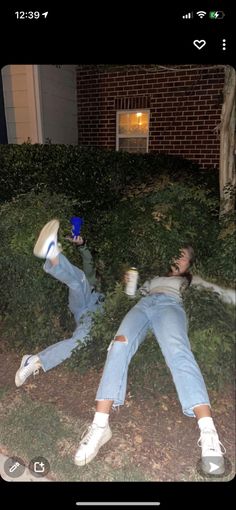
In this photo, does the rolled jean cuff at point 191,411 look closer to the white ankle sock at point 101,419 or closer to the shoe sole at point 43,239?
the white ankle sock at point 101,419

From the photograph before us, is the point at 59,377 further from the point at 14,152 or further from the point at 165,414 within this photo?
the point at 14,152

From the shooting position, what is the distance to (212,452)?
1.70 meters

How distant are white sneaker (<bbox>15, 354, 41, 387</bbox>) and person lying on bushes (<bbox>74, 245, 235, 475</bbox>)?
0.61 metres

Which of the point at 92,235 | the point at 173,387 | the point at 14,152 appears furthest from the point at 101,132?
the point at 173,387

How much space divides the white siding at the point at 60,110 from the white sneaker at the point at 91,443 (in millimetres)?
3953

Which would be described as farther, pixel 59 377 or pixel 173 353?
pixel 59 377

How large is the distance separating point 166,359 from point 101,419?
0.44 metres

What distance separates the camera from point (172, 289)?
7.04 feet

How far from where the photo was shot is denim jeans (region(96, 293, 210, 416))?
6.12 ft

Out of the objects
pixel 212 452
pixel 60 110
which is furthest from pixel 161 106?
pixel 212 452
